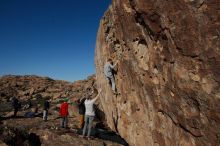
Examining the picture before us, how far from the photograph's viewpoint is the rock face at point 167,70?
9570 mm

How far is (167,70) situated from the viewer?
38.3ft

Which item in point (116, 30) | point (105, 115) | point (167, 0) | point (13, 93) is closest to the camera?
point (167, 0)

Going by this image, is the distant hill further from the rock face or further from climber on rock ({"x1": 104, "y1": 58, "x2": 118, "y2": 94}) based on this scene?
the rock face

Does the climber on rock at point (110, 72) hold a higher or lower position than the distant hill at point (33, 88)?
lower

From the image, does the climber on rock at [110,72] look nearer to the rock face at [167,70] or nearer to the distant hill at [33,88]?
the rock face at [167,70]

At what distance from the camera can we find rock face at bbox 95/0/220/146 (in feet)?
31.4

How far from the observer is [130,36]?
1462 centimetres

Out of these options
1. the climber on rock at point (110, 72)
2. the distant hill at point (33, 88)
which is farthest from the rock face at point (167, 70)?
the distant hill at point (33, 88)

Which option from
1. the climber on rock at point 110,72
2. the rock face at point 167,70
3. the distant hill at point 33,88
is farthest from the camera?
the distant hill at point 33,88

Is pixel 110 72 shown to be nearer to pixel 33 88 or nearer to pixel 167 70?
pixel 167 70

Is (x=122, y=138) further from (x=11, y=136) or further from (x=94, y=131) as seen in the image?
(x=11, y=136)

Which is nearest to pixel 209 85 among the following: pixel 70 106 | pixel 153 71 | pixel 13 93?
pixel 153 71

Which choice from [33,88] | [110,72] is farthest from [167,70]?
[33,88]

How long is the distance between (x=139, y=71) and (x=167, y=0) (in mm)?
4276
